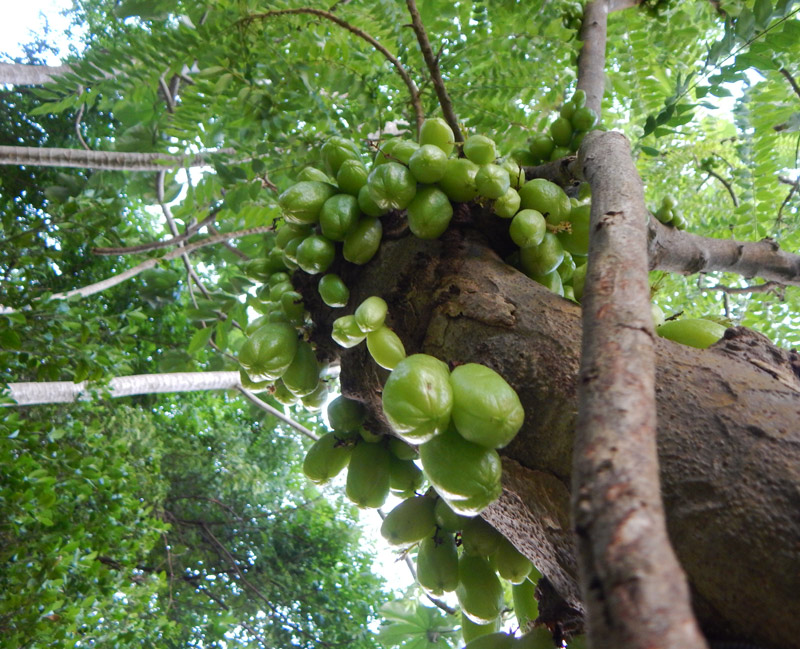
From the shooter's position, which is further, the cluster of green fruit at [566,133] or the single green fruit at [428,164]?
the cluster of green fruit at [566,133]

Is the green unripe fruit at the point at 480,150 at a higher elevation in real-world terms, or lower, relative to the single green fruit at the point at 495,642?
higher

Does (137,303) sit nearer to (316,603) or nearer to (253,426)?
(253,426)

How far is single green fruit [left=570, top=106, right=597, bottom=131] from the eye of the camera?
1803mm

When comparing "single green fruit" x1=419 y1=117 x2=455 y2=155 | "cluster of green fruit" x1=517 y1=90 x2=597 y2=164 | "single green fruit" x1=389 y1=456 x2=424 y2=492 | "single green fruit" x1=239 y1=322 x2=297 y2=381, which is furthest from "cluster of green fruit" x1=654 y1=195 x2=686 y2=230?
"single green fruit" x1=239 y1=322 x2=297 y2=381

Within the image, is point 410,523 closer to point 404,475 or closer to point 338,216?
point 404,475

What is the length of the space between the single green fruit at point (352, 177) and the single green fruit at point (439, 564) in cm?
93

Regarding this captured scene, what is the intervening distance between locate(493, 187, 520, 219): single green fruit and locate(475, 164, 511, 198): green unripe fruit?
17 millimetres

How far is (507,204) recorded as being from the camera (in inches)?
57.2

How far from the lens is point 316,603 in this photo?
5.64 m

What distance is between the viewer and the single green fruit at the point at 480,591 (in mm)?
1415

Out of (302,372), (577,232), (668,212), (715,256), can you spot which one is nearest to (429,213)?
(577,232)

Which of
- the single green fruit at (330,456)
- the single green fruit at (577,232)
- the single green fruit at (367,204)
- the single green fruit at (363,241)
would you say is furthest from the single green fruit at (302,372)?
the single green fruit at (577,232)

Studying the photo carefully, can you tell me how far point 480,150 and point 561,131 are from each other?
0.51 m

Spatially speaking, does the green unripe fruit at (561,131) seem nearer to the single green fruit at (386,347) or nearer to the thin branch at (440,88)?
the thin branch at (440,88)
